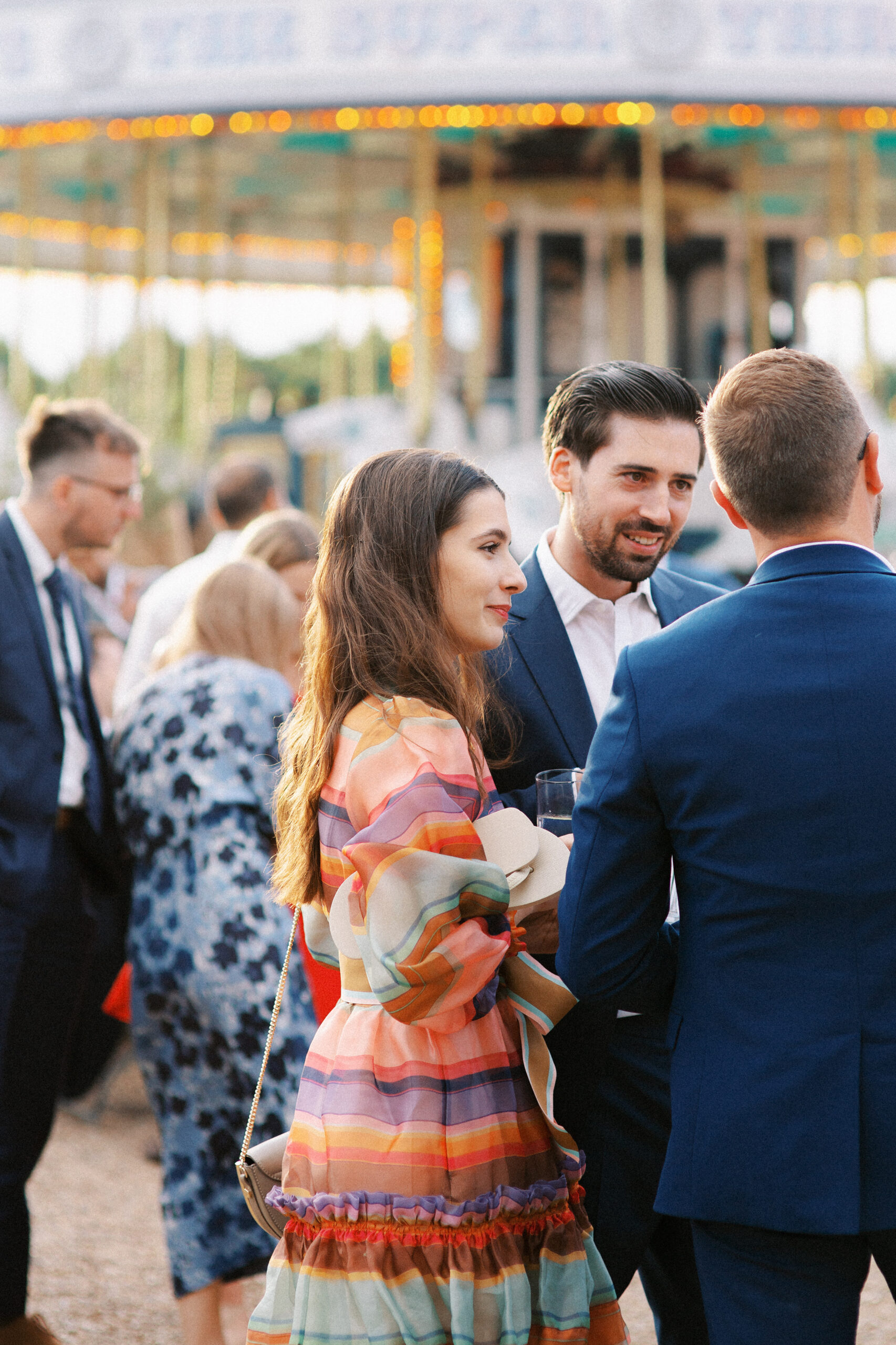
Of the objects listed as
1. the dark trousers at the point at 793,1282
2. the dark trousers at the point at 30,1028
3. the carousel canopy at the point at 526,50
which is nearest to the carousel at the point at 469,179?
the carousel canopy at the point at 526,50

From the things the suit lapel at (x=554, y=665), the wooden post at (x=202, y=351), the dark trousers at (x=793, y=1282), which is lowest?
the dark trousers at (x=793, y=1282)

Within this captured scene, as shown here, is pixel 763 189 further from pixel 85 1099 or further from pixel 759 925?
pixel 759 925

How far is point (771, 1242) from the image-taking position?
188cm

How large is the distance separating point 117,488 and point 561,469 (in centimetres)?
190

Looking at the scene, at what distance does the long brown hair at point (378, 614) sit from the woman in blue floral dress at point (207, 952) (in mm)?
1398

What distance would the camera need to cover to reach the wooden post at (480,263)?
1201 centimetres

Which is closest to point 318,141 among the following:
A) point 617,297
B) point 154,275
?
point 154,275

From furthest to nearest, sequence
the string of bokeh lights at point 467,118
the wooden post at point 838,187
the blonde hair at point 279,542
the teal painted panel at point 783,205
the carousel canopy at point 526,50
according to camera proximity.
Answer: the teal painted panel at point 783,205 → the wooden post at point 838,187 → the string of bokeh lights at point 467,118 → the carousel canopy at point 526,50 → the blonde hair at point 279,542

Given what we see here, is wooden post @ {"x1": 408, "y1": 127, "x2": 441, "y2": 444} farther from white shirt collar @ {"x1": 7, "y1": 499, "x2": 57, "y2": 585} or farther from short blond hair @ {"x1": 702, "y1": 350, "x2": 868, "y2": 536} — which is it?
short blond hair @ {"x1": 702, "y1": 350, "x2": 868, "y2": 536}

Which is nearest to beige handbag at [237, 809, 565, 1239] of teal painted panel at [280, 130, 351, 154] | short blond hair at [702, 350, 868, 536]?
short blond hair at [702, 350, 868, 536]

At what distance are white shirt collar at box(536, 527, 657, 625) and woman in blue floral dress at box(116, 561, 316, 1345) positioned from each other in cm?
111

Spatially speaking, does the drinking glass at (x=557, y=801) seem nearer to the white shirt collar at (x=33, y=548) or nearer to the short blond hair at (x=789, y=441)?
the short blond hair at (x=789, y=441)

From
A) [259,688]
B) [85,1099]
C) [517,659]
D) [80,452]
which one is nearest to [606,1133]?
[517,659]

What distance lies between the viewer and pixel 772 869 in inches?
72.7
